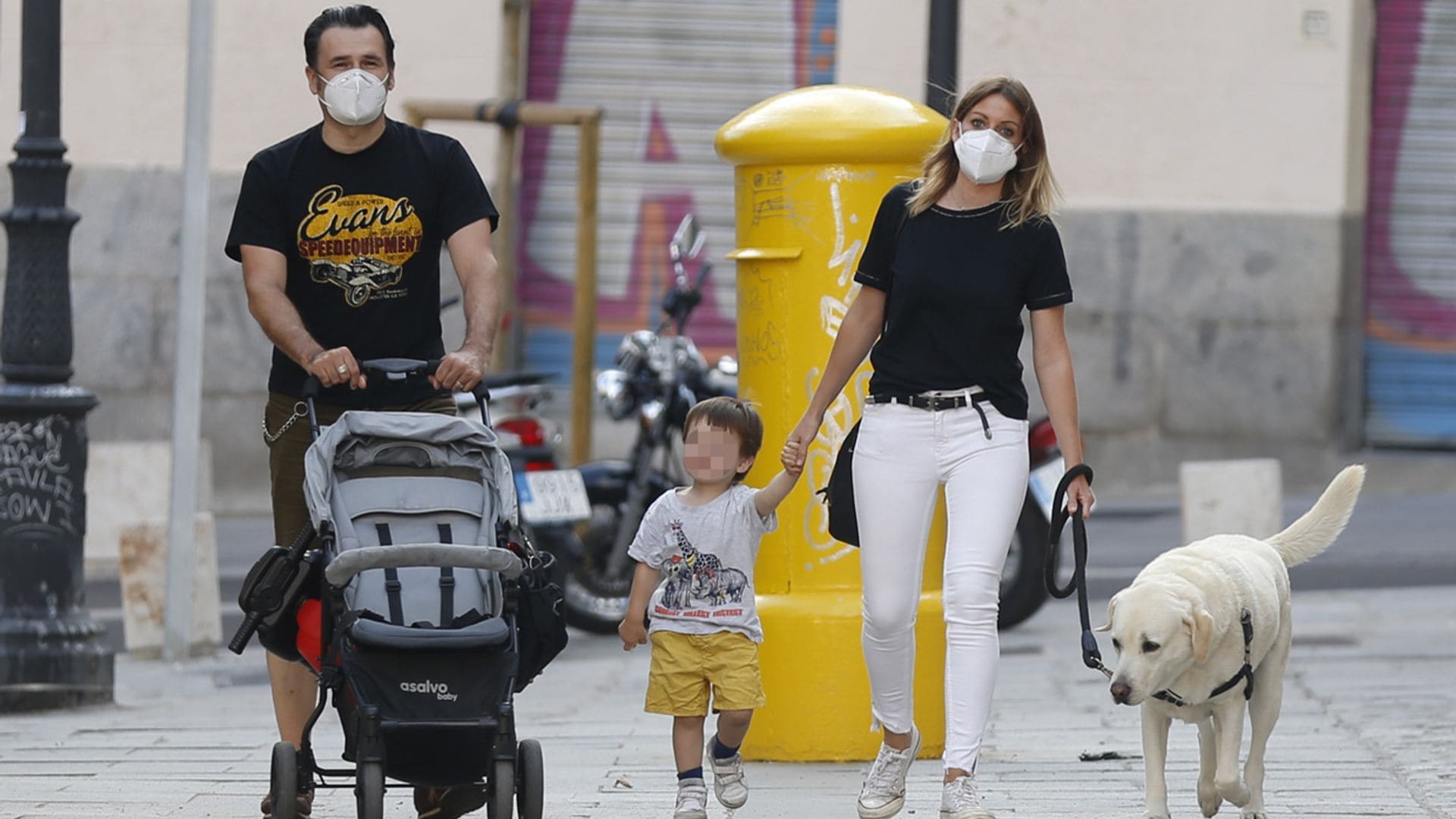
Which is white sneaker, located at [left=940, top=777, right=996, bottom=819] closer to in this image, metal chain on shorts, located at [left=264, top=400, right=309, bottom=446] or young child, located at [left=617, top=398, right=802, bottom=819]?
young child, located at [left=617, top=398, right=802, bottom=819]

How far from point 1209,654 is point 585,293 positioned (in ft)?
23.3

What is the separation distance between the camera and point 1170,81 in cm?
1489

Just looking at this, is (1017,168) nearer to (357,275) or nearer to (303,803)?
(357,275)

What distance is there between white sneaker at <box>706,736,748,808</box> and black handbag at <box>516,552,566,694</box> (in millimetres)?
754

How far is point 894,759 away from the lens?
5445 mm

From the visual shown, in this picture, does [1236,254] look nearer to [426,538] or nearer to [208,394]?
[208,394]

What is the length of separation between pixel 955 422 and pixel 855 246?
1.31 metres

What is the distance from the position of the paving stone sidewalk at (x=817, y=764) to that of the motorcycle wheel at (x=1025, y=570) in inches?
5.6

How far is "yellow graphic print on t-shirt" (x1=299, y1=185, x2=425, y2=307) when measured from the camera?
5211mm

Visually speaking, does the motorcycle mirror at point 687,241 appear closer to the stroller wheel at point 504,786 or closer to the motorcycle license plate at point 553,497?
the motorcycle license plate at point 553,497

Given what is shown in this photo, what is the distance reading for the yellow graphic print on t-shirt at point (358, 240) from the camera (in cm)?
521

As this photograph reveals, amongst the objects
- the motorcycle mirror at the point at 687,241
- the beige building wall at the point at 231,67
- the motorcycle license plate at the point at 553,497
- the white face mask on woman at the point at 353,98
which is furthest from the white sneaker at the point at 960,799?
the beige building wall at the point at 231,67

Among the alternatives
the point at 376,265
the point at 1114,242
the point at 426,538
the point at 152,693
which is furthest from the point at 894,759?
the point at 1114,242

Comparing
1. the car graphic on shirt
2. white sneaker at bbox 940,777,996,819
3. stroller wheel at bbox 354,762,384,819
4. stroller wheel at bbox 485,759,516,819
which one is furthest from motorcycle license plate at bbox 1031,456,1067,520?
stroller wheel at bbox 354,762,384,819
